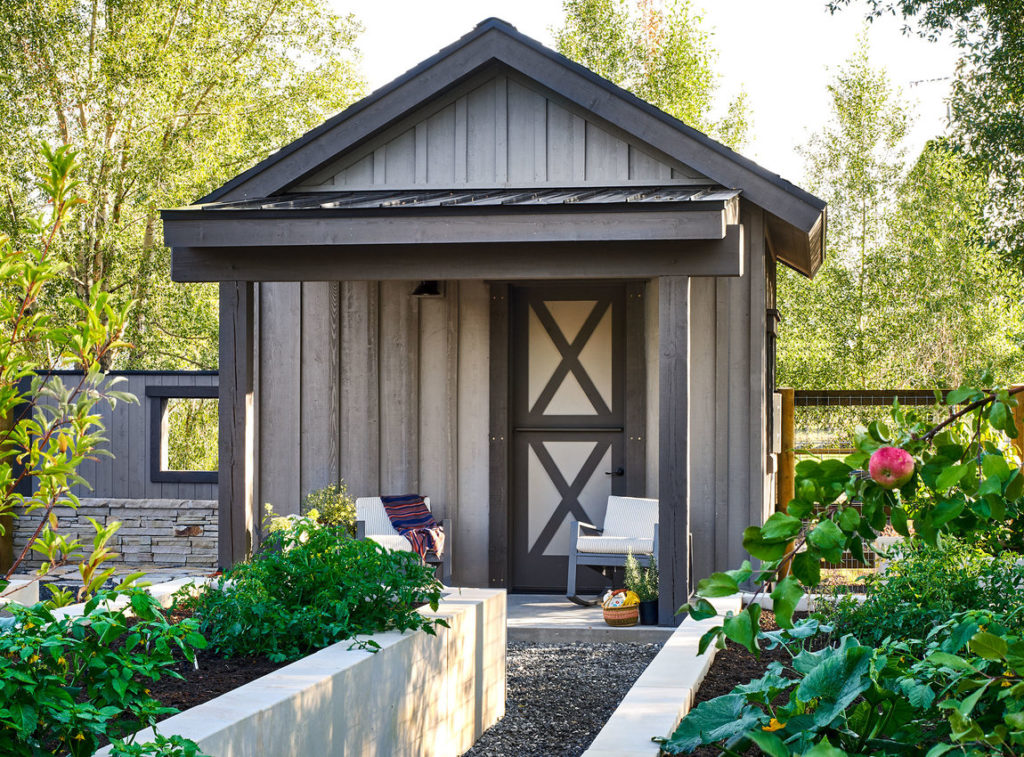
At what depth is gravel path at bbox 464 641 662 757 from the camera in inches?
202

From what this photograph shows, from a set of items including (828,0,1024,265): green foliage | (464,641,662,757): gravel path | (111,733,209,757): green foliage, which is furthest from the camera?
(828,0,1024,265): green foliage

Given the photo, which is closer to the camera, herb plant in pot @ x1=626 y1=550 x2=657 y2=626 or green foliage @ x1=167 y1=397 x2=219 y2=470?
herb plant in pot @ x1=626 y1=550 x2=657 y2=626

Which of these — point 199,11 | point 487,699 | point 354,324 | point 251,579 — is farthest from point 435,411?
point 199,11

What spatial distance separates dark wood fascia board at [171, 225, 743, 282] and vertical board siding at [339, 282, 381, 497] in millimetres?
1089

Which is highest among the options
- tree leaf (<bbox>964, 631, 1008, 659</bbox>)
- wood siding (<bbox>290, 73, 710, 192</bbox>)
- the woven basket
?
wood siding (<bbox>290, 73, 710, 192</bbox>)

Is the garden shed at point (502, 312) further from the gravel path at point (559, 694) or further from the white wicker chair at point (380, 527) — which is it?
the gravel path at point (559, 694)

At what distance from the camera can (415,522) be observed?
8.20 meters

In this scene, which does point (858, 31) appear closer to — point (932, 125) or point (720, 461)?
point (932, 125)

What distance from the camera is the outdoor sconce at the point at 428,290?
8422mm

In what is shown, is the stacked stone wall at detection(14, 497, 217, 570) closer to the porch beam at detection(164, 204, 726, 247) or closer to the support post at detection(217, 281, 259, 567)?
the support post at detection(217, 281, 259, 567)

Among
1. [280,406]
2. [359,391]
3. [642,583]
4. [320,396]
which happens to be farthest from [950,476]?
[280,406]

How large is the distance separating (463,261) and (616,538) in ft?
7.28

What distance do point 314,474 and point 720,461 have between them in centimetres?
314

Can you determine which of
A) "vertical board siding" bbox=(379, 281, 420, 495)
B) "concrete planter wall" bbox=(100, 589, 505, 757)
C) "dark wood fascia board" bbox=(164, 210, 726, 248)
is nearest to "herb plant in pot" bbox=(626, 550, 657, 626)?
"concrete planter wall" bbox=(100, 589, 505, 757)
